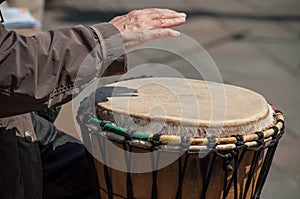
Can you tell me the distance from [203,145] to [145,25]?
325 millimetres

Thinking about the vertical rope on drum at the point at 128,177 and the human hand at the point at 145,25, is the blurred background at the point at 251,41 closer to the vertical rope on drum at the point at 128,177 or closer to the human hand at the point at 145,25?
the vertical rope on drum at the point at 128,177

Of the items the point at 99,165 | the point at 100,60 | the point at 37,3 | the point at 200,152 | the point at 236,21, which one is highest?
the point at 100,60

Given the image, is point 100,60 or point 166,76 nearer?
point 100,60

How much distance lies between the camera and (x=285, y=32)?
5.62 metres

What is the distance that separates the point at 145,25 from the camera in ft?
5.31

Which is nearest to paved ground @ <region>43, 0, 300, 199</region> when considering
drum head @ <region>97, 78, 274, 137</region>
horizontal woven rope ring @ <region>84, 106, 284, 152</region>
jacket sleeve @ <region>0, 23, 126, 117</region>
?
drum head @ <region>97, 78, 274, 137</region>

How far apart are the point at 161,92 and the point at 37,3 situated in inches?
121

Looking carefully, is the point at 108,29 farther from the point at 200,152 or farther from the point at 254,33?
the point at 254,33

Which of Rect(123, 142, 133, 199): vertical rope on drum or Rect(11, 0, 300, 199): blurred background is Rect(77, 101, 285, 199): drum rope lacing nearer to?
Rect(123, 142, 133, 199): vertical rope on drum

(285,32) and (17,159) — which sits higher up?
(17,159)

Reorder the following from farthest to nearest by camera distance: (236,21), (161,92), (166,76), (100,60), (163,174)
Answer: (236,21), (166,76), (161,92), (163,174), (100,60)

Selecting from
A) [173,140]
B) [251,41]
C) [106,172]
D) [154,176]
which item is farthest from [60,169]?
[251,41]

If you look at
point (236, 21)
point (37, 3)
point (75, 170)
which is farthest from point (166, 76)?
point (236, 21)

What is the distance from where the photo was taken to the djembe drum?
1.63m
